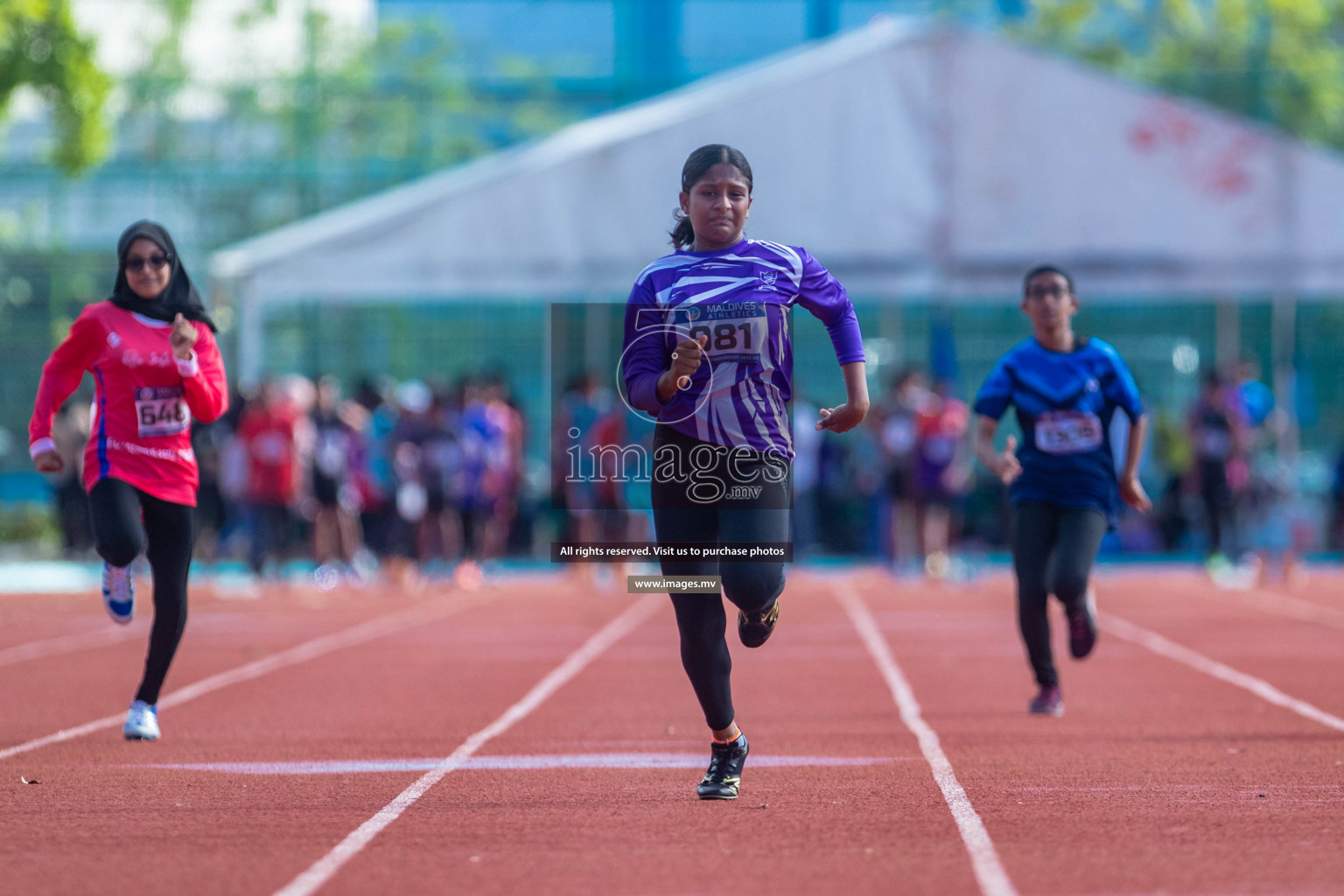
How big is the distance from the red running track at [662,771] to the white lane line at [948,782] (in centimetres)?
3

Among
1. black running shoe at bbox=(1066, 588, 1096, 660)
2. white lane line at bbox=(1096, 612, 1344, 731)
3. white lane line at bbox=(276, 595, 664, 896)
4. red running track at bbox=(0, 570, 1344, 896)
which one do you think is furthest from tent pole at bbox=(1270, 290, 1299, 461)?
black running shoe at bbox=(1066, 588, 1096, 660)

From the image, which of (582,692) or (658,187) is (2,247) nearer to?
(658,187)

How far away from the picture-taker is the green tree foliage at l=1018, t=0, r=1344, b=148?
38.0 meters

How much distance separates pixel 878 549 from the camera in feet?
71.1

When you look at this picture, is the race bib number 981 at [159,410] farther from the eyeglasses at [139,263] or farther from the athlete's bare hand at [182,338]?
the eyeglasses at [139,263]

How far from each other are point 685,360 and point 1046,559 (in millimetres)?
3730

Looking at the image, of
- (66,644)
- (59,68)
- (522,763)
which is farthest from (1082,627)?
(59,68)

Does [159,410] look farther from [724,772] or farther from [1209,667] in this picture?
[1209,667]

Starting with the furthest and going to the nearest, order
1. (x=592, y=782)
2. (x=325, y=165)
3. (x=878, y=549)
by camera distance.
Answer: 1. (x=325, y=165)
2. (x=878, y=549)
3. (x=592, y=782)

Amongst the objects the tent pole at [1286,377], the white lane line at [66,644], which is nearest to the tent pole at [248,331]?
the white lane line at [66,644]

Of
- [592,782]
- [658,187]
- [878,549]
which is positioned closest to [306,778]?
[592,782]

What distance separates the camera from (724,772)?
6.11 metres

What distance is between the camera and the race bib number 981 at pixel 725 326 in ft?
19.4

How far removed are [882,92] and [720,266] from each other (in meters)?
13.8
